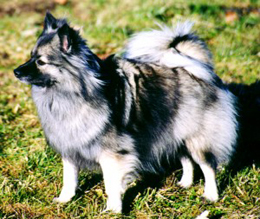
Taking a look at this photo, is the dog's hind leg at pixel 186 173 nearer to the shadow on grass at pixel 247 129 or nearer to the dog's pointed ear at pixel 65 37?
the shadow on grass at pixel 247 129

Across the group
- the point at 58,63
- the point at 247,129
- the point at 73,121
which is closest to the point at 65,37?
the point at 58,63

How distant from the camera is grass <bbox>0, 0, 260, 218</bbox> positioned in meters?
2.62

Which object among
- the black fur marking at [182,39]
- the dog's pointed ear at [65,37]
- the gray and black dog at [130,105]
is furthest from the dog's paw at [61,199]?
the black fur marking at [182,39]

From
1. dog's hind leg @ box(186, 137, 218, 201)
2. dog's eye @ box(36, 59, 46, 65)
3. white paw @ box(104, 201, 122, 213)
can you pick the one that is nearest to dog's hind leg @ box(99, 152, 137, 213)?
white paw @ box(104, 201, 122, 213)

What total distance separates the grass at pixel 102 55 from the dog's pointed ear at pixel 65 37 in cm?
15

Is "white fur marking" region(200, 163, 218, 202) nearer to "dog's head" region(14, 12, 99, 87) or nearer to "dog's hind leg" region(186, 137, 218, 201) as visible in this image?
"dog's hind leg" region(186, 137, 218, 201)

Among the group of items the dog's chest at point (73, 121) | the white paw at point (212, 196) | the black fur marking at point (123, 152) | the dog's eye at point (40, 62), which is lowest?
the white paw at point (212, 196)

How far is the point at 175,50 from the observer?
270 centimetres

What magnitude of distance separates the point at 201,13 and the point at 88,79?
367cm

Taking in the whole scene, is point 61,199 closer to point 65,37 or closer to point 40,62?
point 40,62

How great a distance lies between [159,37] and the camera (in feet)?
8.91

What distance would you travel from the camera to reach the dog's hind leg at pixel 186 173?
2902mm

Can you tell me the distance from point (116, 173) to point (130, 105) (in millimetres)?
534

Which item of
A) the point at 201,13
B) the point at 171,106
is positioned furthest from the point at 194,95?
the point at 201,13
